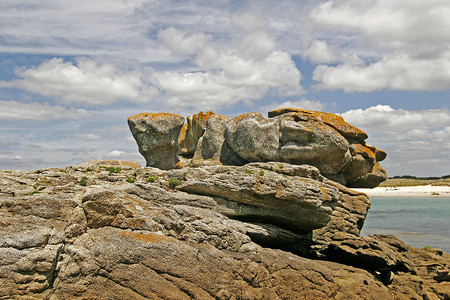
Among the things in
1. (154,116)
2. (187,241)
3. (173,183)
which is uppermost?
(154,116)

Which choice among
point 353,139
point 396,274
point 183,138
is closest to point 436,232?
point 353,139

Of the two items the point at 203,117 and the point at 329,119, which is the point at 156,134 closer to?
the point at 203,117

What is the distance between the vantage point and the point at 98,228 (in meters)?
14.7

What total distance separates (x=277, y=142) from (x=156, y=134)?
878 centimetres

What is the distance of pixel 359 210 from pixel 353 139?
569cm

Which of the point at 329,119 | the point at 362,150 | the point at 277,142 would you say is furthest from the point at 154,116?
the point at 362,150

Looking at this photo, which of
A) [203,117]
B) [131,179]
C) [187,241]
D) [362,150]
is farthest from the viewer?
[203,117]

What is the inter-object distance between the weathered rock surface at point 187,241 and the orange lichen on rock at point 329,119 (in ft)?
17.6

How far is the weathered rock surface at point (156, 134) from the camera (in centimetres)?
2725

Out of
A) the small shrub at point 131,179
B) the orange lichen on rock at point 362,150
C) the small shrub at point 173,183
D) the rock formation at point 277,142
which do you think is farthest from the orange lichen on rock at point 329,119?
the small shrub at point 131,179

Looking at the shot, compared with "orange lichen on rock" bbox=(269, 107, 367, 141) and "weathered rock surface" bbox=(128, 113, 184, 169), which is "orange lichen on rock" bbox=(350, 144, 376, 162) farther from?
"weathered rock surface" bbox=(128, 113, 184, 169)

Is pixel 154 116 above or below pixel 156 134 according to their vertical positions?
above

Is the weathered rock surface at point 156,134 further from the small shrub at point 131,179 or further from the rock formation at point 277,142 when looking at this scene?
the small shrub at point 131,179

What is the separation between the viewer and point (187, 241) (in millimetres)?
Result: 15555
